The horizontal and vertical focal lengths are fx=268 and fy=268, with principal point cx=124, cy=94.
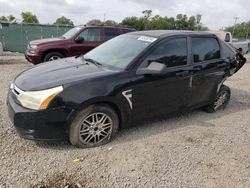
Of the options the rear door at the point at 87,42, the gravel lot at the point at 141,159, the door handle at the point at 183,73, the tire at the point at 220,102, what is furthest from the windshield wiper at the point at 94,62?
the rear door at the point at 87,42

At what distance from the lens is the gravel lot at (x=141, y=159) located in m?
3.13

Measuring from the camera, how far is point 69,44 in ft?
30.4

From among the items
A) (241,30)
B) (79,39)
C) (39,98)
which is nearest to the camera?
(39,98)

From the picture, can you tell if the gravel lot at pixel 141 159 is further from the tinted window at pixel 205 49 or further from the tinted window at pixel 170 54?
the tinted window at pixel 205 49

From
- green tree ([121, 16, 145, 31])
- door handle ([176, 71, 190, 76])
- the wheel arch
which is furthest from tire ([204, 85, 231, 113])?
green tree ([121, 16, 145, 31])

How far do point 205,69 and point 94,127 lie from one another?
2346 mm

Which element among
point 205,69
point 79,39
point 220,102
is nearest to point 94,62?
point 205,69

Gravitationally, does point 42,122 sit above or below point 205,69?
below

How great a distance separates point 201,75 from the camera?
478 centimetres

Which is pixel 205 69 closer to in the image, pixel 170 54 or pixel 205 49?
pixel 205 49

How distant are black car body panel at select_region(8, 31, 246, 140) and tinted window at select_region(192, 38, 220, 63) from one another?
0.09 metres

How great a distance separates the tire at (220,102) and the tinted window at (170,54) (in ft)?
4.50

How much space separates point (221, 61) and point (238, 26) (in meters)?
76.5

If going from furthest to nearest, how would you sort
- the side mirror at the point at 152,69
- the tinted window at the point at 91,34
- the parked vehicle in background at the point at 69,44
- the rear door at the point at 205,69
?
the tinted window at the point at 91,34 → the parked vehicle in background at the point at 69,44 → the rear door at the point at 205,69 → the side mirror at the point at 152,69
